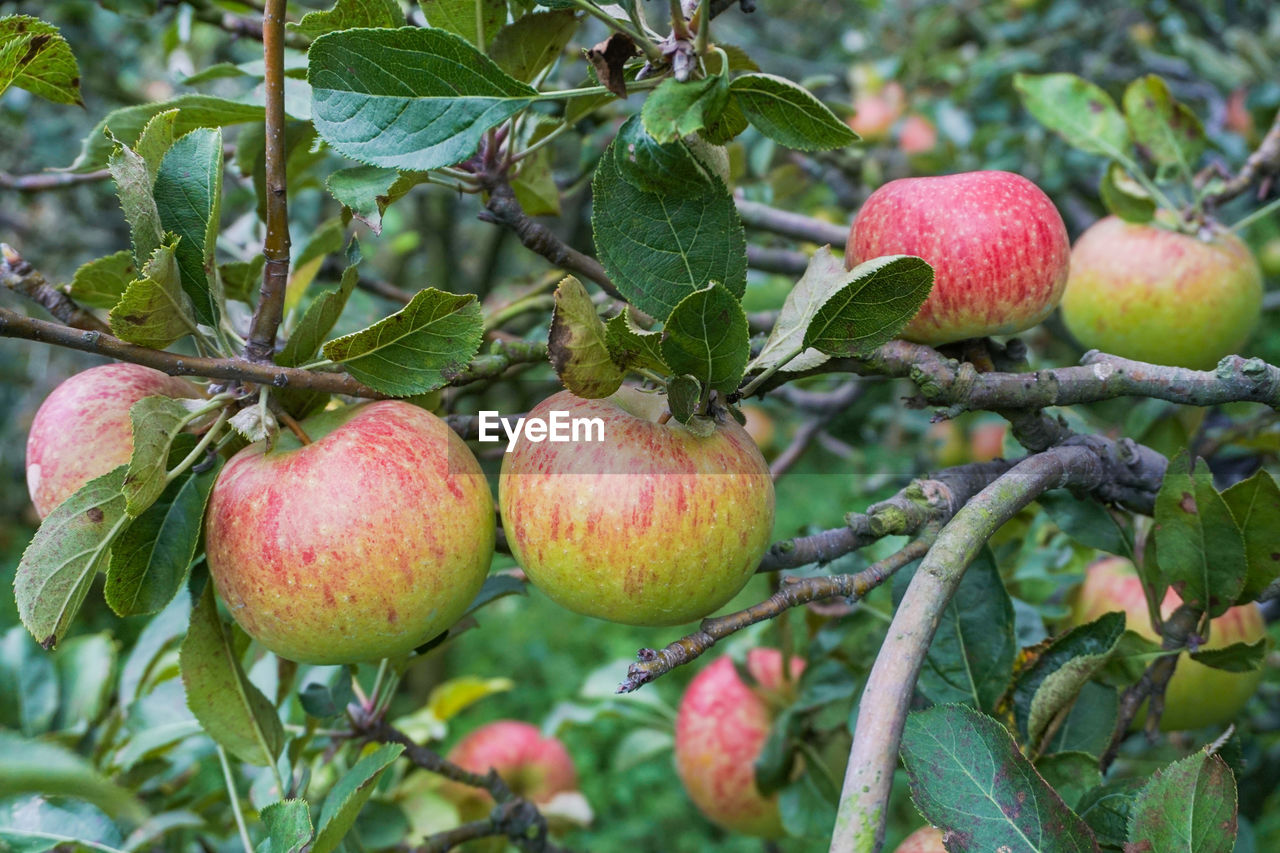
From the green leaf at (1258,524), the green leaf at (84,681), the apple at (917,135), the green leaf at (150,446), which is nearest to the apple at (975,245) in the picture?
the green leaf at (1258,524)

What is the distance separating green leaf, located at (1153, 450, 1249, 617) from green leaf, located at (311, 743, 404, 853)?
68 cm

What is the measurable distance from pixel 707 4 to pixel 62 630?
658mm

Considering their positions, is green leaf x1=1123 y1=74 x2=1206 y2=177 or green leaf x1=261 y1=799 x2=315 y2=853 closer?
green leaf x1=261 y1=799 x2=315 y2=853

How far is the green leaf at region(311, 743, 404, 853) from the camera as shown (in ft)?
2.41

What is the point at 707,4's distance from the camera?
0.68m

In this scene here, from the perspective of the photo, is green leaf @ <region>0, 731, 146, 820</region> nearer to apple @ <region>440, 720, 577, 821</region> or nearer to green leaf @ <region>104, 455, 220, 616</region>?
green leaf @ <region>104, 455, 220, 616</region>

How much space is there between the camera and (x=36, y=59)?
2.62 ft

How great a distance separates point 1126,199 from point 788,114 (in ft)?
2.69

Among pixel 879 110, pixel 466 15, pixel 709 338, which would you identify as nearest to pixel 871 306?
pixel 709 338

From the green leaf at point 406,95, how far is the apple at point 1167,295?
0.88m

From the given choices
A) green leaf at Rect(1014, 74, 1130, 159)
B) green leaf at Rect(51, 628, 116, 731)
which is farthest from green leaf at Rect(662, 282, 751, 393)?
green leaf at Rect(51, 628, 116, 731)

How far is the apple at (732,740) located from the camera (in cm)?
154

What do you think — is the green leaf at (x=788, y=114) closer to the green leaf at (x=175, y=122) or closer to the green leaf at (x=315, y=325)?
the green leaf at (x=315, y=325)

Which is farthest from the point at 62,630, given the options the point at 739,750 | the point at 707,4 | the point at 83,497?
the point at 739,750
